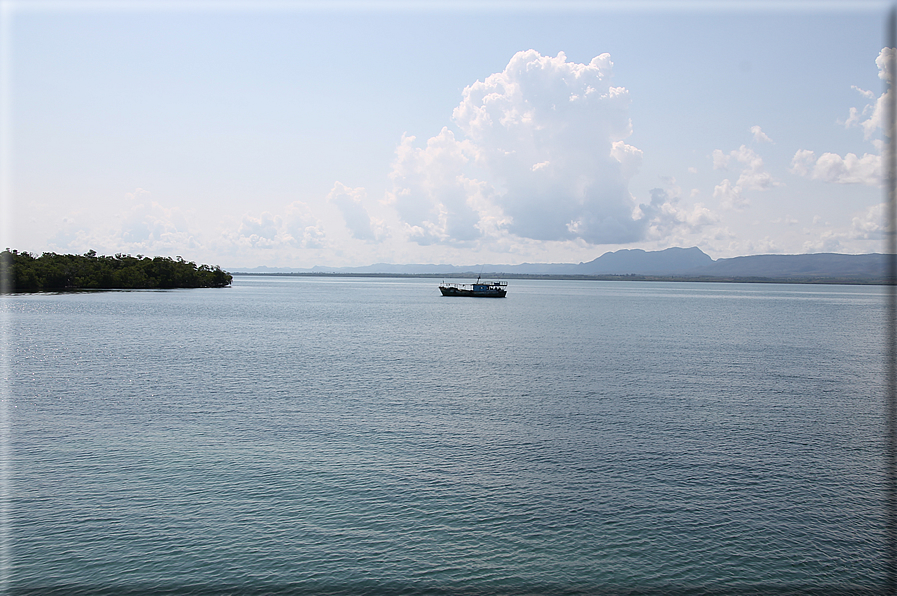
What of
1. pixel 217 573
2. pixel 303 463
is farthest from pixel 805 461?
pixel 217 573

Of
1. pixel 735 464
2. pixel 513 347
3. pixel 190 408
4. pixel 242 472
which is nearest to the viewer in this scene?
pixel 242 472

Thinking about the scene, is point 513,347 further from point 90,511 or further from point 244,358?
point 90,511

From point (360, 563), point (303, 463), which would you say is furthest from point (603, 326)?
point (360, 563)

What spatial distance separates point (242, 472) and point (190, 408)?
52.6 feet

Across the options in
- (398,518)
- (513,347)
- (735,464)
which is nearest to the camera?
(398,518)

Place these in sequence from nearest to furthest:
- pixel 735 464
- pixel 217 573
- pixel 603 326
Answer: pixel 217 573
pixel 735 464
pixel 603 326

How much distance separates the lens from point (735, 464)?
3109cm

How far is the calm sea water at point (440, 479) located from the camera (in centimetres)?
2064

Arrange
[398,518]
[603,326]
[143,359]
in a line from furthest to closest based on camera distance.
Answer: [603,326] < [143,359] < [398,518]

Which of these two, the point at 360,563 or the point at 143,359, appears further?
the point at 143,359

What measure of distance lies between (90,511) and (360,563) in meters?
12.8

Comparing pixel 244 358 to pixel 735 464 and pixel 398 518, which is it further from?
pixel 735 464

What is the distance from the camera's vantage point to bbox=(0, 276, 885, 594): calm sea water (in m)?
20.6

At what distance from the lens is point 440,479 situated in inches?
1121
